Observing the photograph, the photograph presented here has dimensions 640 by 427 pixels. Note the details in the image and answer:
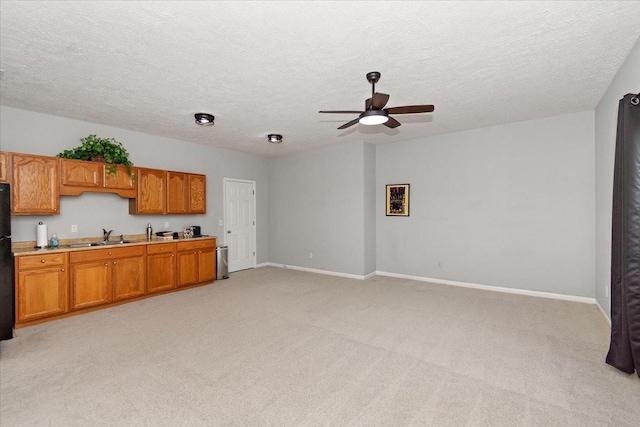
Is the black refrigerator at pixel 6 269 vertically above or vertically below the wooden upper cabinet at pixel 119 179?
below

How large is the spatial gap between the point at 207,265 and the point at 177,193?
1.44 meters

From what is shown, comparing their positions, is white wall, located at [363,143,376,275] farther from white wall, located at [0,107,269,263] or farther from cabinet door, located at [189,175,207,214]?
cabinet door, located at [189,175,207,214]

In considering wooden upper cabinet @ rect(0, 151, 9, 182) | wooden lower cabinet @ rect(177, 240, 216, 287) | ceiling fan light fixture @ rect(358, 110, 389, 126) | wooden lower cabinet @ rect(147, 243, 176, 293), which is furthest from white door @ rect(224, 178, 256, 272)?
ceiling fan light fixture @ rect(358, 110, 389, 126)

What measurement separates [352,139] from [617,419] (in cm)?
504

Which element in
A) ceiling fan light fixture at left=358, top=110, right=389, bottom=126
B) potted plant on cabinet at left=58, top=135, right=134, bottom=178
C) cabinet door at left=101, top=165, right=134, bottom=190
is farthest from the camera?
cabinet door at left=101, top=165, right=134, bottom=190

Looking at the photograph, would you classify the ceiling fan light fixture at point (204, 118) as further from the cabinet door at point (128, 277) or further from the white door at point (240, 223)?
the white door at point (240, 223)

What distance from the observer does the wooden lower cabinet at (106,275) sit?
4066 mm

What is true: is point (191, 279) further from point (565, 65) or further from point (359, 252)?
point (565, 65)

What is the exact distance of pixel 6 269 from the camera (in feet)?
11.1

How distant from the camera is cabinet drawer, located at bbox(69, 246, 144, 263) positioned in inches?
159

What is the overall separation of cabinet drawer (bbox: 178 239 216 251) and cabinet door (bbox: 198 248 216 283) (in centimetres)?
8

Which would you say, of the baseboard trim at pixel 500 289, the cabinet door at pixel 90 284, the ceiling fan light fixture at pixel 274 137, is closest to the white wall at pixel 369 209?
the baseboard trim at pixel 500 289

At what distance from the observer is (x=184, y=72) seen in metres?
3.06

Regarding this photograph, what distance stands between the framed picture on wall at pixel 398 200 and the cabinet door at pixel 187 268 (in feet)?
12.7
